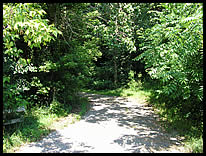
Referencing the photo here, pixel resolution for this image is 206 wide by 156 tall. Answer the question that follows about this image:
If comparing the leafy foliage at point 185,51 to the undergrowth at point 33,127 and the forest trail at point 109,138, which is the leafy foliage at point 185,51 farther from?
the undergrowth at point 33,127

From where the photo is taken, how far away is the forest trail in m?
3.94

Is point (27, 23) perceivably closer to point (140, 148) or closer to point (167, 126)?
point (140, 148)

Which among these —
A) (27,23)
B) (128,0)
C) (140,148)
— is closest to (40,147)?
(140,148)

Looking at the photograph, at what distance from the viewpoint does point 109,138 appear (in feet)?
15.0

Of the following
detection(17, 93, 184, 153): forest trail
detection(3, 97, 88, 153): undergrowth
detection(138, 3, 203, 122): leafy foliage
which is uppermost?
detection(138, 3, 203, 122): leafy foliage

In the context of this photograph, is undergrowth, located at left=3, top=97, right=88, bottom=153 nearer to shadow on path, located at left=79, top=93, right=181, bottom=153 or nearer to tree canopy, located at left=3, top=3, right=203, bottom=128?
tree canopy, located at left=3, top=3, right=203, bottom=128

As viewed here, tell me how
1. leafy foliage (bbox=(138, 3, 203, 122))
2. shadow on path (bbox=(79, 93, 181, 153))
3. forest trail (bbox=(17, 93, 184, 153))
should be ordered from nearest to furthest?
leafy foliage (bbox=(138, 3, 203, 122)), forest trail (bbox=(17, 93, 184, 153)), shadow on path (bbox=(79, 93, 181, 153))

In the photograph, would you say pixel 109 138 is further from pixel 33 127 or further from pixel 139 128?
pixel 33 127

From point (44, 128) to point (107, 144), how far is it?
2029 mm

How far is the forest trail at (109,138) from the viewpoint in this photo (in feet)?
12.9

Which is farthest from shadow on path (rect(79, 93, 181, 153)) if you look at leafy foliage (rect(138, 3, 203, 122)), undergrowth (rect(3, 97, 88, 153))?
leafy foliage (rect(138, 3, 203, 122))

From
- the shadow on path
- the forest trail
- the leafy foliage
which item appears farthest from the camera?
the shadow on path

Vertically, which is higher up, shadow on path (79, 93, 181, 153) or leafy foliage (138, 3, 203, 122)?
leafy foliage (138, 3, 203, 122)

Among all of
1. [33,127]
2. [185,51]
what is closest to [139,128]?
[185,51]
